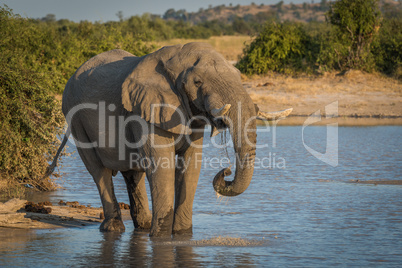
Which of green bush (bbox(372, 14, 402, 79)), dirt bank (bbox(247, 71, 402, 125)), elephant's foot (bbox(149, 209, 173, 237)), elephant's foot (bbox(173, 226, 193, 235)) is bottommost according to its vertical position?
elephant's foot (bbox(173, 226, 193, 235))

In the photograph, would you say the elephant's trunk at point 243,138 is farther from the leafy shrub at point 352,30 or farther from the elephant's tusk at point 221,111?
the leafy shrub at point 352,30

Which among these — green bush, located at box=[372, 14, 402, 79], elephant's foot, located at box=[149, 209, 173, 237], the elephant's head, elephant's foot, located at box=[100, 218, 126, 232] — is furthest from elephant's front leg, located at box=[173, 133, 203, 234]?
green bush, located at box=[372, 14, 402, 79]

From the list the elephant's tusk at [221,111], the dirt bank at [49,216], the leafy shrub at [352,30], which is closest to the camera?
the elephant's tusk at [221,111]

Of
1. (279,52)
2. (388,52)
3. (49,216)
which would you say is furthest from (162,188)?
(388,52)

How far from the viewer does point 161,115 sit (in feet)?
20.9

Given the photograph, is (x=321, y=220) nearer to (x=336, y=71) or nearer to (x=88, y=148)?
(x=88, y=148)

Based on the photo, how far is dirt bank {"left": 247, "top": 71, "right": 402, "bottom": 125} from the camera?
20.5 metres

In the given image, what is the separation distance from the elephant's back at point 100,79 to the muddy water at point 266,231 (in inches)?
59.5

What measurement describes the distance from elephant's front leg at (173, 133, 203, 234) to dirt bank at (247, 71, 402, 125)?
13389 mm

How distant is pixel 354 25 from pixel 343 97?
5.59 meters

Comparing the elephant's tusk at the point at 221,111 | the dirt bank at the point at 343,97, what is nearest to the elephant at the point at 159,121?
the elephant's tusk at the point at 221,111

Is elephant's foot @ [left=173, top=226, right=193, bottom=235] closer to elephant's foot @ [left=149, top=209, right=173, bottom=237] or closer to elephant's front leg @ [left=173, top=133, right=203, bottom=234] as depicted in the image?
elephant's front leg @ [left=173, top=133, right=203, bottom=234]

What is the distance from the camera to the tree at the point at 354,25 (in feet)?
83.4

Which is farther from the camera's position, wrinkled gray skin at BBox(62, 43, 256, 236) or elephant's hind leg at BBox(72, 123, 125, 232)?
elephant's hind leg at BBox(72, 123, 125, 232)
